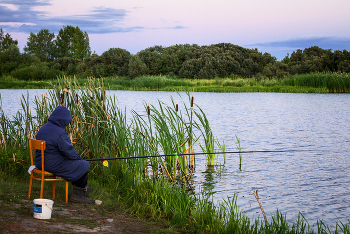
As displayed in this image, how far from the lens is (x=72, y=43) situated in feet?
245

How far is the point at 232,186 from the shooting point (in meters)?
6.89

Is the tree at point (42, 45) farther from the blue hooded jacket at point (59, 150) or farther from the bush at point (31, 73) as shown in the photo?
the blue hooded jacket at point (59, 150)

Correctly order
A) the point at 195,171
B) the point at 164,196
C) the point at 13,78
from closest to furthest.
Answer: the point at 164,196, the point at 195,171, the point at 13,78

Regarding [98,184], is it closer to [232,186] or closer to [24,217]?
[24,217]

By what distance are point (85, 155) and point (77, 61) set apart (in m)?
59.0

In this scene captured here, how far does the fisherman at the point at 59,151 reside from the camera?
13.8ft

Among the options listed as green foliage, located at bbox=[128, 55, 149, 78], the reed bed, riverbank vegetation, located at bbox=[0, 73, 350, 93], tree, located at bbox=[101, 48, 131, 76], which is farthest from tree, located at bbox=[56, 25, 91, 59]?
the reed bed

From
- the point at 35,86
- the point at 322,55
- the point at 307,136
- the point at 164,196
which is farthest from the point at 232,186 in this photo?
the point at 322,55

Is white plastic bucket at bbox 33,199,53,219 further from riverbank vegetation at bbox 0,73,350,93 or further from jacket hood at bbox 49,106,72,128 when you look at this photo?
riverbank vegetation at bbox 0,73,350,93

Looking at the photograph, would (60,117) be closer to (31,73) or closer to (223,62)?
(31,73)

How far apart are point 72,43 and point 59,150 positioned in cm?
7526

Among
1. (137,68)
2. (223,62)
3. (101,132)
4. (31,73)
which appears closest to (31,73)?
(31,73)

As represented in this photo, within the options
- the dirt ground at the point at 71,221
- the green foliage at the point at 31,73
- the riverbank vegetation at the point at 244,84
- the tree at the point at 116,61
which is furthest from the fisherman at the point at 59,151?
the tree at the point at 116,61

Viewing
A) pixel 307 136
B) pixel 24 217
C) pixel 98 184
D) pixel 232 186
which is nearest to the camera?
pixel 24 217
